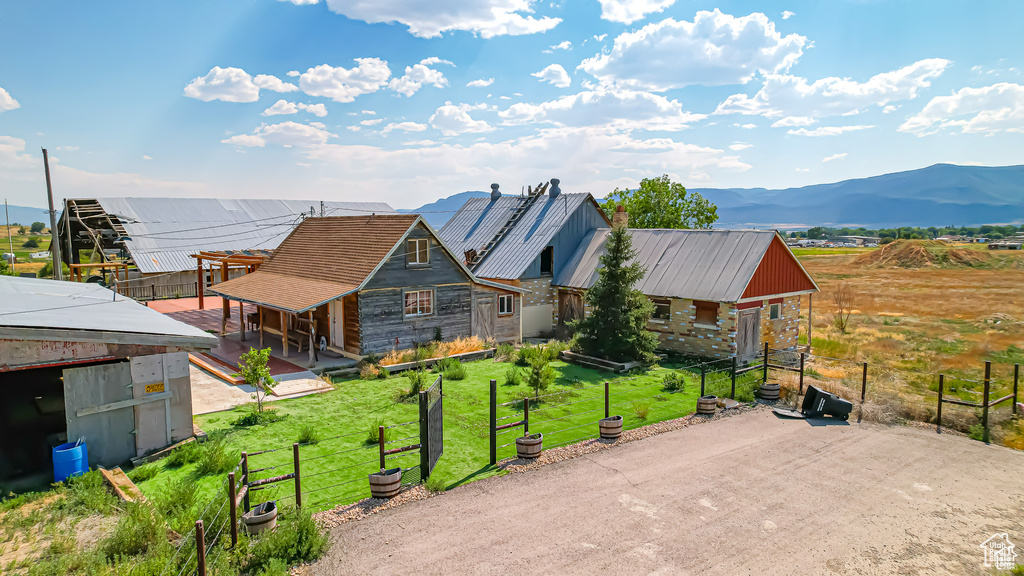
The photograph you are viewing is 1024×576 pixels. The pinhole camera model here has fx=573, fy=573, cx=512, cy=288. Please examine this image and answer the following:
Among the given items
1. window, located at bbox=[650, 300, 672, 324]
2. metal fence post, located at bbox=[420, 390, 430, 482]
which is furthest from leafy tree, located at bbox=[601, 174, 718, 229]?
metal fence post, located at bbox=[420, 390, 430, 482]

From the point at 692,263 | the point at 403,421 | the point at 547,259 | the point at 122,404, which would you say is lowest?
the point at 403,421

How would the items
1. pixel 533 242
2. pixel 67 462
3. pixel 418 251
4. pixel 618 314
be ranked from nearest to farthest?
pixel 67 462, pixel 618 314, pixel 418 251, pixel 533 242

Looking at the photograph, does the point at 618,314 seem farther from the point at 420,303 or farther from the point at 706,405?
the point at 420,303

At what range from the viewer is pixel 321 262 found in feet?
83.6

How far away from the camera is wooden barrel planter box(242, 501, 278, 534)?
9055 mm

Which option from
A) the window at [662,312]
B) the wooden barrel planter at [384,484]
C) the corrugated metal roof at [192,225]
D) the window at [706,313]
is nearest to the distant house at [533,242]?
the window at [662,312]

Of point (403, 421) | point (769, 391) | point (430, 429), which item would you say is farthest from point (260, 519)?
point (769, 391)

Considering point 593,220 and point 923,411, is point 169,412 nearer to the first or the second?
point 923,411

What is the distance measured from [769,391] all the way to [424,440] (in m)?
11.8

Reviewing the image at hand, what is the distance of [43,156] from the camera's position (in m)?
26.7

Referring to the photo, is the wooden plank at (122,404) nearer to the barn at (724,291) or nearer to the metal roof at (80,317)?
the metal roof at (80,317)

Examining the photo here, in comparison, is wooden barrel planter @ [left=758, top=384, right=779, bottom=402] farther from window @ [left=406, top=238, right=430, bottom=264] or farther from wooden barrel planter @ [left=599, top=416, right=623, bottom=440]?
window @ [left=406, top=238, right=430, bottom=264]

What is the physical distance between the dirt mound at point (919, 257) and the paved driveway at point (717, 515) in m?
84.5

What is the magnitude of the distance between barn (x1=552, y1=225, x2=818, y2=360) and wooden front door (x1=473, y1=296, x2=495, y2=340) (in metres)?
5.27
